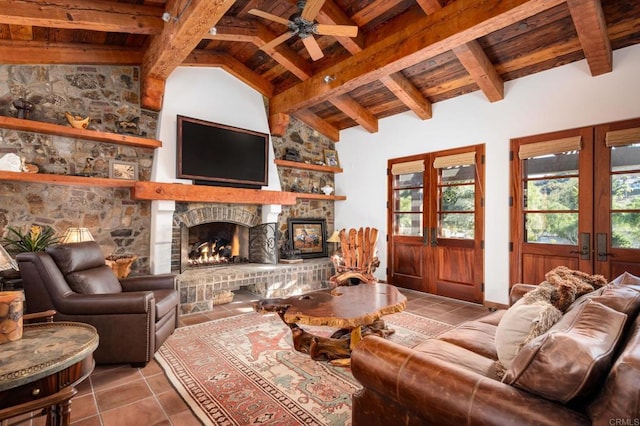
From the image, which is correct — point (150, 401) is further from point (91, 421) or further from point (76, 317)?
point (76, 317)

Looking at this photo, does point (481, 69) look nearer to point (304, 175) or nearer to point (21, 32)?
point (304, 175)

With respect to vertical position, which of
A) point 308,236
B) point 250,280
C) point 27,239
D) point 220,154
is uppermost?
point 220,154

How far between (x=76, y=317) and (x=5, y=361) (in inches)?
58.0

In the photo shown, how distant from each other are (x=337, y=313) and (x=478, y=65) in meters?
3.35

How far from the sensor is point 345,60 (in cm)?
423

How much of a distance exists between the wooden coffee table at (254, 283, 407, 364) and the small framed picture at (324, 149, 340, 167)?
3.72 meters

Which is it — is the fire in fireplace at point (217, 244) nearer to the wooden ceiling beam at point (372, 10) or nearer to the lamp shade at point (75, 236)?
the lamp shade at point (75, 236)

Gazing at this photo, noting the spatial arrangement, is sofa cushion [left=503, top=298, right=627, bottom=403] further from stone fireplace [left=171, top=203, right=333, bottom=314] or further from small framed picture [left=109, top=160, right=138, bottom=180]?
small framed picture [left=109, top=160, right=138, bottom=180]

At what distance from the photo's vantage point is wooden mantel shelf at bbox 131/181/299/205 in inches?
162

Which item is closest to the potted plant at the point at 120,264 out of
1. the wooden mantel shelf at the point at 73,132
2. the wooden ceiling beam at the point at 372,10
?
the wooden mantel shelf at the point at 73,132

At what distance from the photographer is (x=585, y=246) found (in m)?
3.72

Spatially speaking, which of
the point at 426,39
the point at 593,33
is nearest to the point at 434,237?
the point at 426,39

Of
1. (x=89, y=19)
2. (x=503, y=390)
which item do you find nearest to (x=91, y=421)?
(x=503, y=390)

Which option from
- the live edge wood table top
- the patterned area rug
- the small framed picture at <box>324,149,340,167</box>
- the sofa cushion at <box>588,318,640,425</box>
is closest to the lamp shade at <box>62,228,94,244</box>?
the patterned area rug
